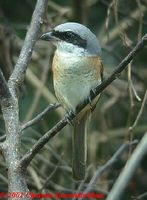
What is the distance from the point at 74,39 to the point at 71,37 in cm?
2

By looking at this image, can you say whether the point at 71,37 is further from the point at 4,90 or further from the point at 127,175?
the point at 127,175

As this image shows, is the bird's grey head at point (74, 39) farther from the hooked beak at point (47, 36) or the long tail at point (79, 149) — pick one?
the long tail at point (79, 149)

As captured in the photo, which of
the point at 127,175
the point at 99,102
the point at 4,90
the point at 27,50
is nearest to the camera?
the point at 127,175

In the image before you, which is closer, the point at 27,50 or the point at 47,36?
the point at 27,50

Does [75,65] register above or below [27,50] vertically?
below

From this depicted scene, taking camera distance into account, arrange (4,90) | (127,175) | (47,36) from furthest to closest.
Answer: (47,36), (4,90), (127,175)

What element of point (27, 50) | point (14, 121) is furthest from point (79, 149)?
point (14, 121)

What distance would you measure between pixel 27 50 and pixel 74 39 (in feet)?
1.40

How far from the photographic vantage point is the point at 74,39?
2422 millimetres

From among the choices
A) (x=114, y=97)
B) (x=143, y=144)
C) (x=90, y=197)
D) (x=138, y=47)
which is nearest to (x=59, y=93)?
(x=90, y=197)

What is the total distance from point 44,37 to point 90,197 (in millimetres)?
1089

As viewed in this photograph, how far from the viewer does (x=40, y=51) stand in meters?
3.95

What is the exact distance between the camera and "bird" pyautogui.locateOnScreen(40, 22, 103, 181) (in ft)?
7.77

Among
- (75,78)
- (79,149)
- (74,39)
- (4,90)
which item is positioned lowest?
(79,149)
